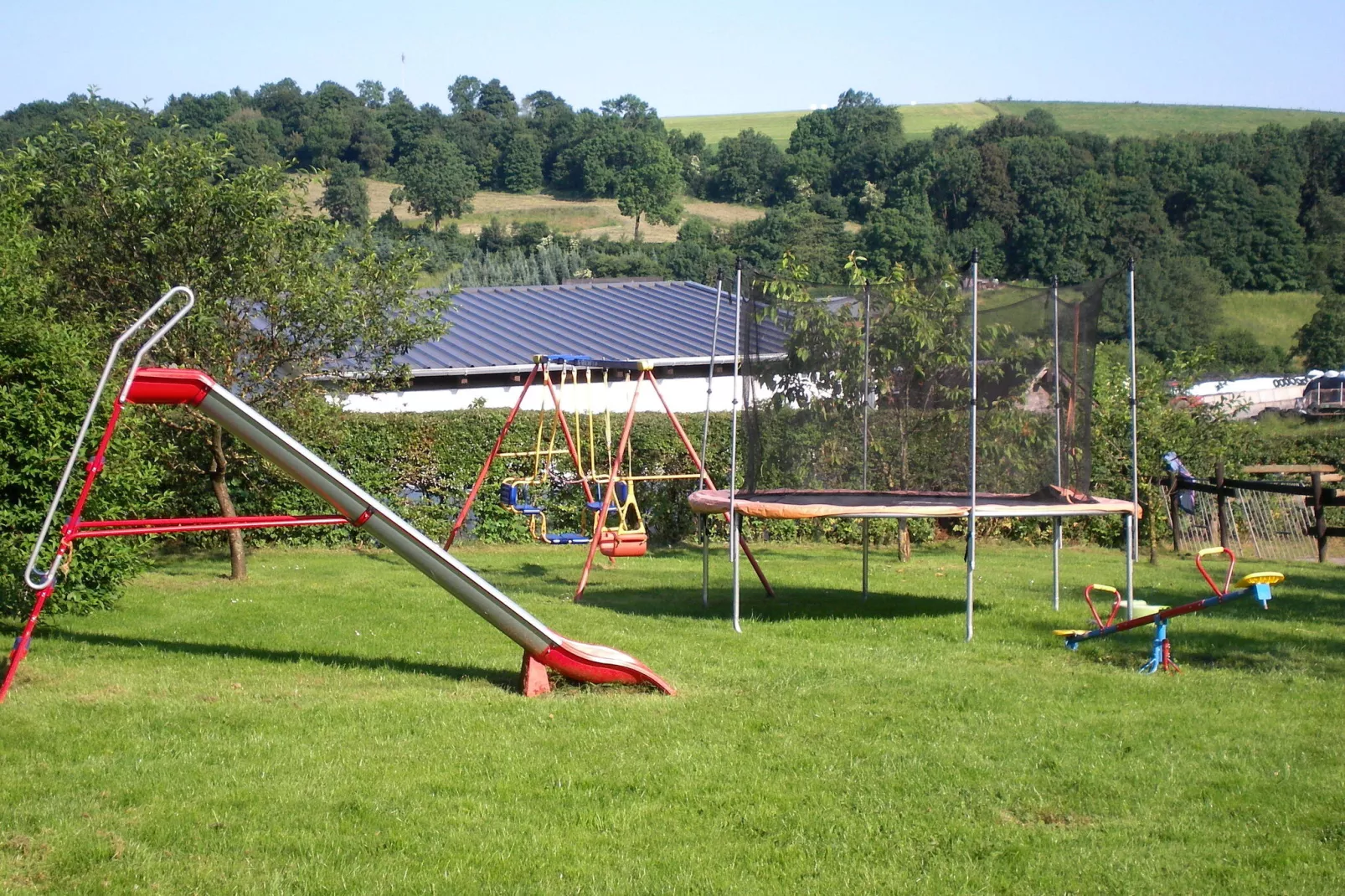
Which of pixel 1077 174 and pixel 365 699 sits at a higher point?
pixel 1077 174

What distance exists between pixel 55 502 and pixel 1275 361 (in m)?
59.7

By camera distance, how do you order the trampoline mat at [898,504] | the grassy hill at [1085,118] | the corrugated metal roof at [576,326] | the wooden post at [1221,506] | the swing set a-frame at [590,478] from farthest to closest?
1. the grassy hill at [1085,118]
2. the corrugated metal roof at [576,326]
3. the wooden post at [1221,506]
4. the swing set a-frame at [590,478]
5. the trampoline mat at [898,504]

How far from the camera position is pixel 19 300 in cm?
872

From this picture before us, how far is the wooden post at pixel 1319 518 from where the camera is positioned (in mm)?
15344

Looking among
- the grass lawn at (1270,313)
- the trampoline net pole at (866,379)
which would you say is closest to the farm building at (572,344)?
the trampoline net pole at (866,379)

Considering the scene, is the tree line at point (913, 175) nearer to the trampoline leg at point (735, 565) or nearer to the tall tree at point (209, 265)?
the tall tree at point (209, 265)

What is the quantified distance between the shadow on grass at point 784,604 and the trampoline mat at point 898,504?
35.6 inches

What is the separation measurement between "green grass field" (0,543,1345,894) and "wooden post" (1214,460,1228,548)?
5.52 meters

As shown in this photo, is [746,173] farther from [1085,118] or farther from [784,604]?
[784,604]

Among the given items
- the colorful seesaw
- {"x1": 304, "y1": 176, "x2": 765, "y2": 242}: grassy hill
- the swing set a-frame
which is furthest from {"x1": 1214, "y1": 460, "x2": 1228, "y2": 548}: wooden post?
{"x1": 304, "y1": 176, "x2": 765, "y2": 242}: grassy hill

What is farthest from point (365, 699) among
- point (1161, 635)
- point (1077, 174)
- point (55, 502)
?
point (1077, 174)

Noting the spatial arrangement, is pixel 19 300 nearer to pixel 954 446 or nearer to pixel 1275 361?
pixel 954 446

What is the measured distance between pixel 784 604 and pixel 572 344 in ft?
48.9

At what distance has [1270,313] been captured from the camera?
210 feet
